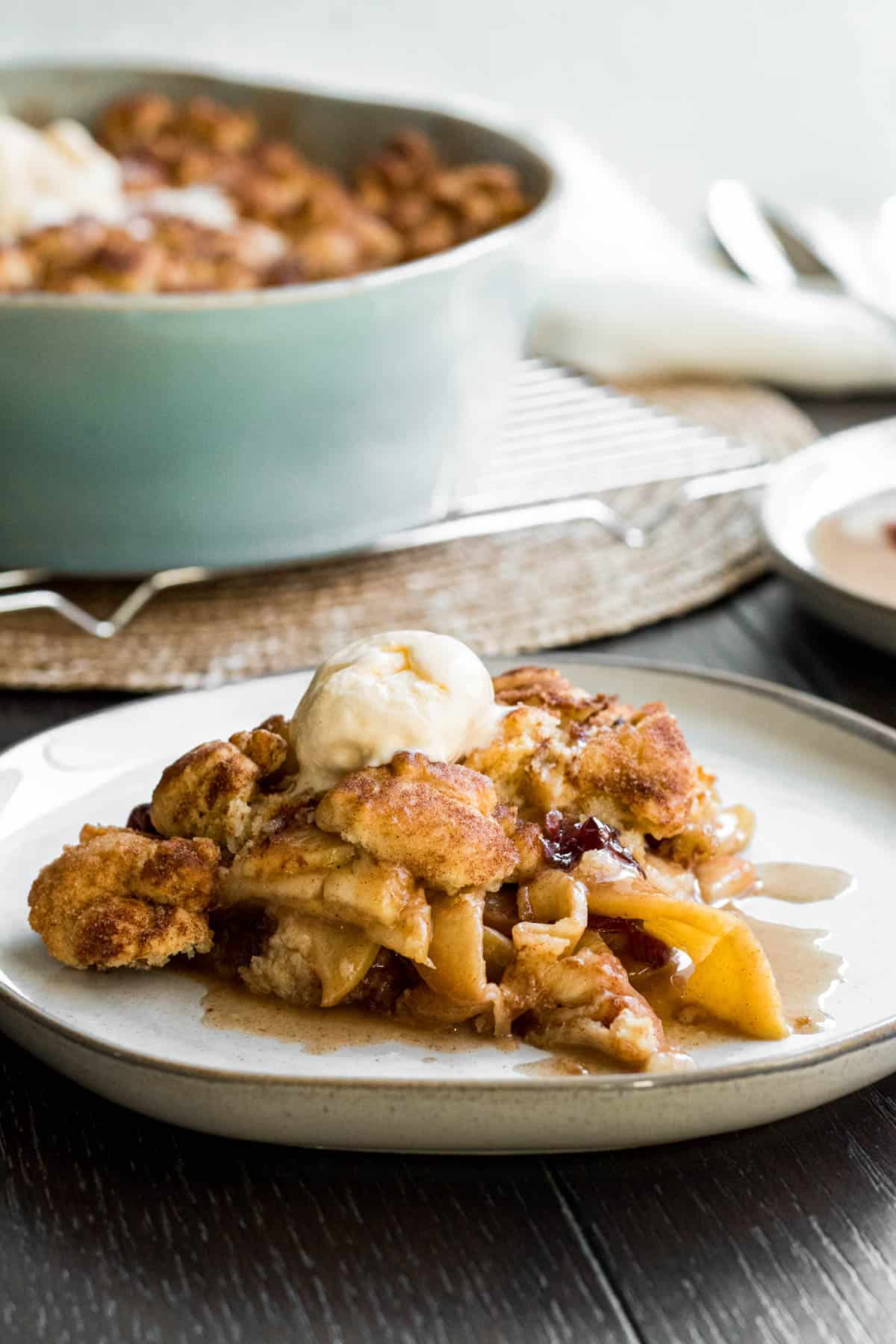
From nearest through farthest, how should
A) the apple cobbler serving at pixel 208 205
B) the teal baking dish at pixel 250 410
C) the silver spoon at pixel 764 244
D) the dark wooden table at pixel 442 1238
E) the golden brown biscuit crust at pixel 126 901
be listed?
the dark wooden table at pixel 442 1238, the golden brown biscuit crust at pixel 126 901, the teal baking dish at pixel 250 410, the apple cobbler serving at pixel 208 205, the silver spoon at pixel 764 244

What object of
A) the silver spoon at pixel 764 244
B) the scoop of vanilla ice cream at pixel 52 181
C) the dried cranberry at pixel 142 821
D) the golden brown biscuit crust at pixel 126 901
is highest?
the silver spoon at pixel 764 244

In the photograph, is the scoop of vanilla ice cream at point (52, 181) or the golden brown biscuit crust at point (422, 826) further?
the scoop of vanilla ice cream at point (52, 181)

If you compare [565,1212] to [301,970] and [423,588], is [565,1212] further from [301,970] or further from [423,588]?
[423,588]

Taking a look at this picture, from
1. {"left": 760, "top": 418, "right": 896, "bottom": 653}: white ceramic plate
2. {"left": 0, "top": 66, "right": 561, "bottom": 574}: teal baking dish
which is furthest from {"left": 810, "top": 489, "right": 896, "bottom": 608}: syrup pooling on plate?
{"left": 0, "top": 66, "right": 561, "bottom": 574}: teal baking dish

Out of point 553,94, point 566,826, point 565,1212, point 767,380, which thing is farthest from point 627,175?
point 565,1212

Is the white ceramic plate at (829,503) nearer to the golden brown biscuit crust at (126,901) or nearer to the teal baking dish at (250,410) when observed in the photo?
the teal baking dish at (250,410)


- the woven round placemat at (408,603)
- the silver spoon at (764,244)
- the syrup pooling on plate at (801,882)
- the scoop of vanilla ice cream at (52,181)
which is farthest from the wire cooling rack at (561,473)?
the syrup pooling on plate at (801,882)
